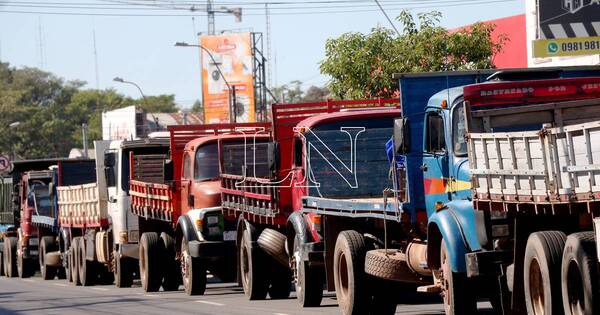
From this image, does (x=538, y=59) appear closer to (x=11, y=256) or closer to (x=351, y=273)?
(x=11, y=256)

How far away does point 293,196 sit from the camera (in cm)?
1908

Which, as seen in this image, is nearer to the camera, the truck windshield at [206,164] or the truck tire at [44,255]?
the truck windshield at [206,164]

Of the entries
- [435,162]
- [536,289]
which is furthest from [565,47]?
[536,289]

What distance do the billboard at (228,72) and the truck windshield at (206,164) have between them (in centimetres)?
5758

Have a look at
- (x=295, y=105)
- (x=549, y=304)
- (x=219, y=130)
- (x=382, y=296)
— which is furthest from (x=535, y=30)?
(x=549, y=304)

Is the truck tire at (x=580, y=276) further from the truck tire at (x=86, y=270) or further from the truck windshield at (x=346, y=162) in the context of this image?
the truck tire at (x=86, y=270)

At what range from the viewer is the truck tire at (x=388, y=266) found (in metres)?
15.1

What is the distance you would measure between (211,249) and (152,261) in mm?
3061

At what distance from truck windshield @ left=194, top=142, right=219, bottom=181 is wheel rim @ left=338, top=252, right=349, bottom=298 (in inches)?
252

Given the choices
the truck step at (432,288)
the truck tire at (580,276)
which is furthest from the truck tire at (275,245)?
the truck tire at (580,276)

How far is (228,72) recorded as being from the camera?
80.9m

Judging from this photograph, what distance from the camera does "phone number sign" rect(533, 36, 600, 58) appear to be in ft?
93.9

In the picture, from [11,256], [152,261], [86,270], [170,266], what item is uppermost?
[152,261]

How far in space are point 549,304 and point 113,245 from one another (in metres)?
16.5
